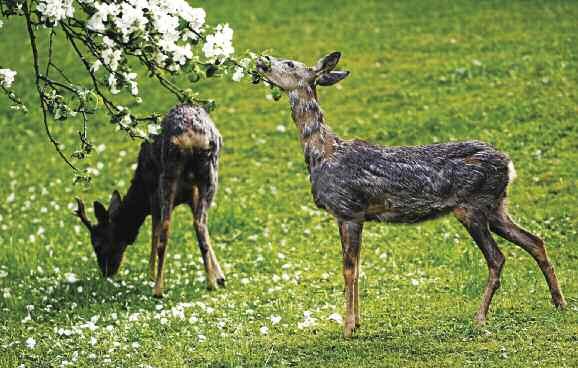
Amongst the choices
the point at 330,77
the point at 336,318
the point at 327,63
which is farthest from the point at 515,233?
the point at 327,63

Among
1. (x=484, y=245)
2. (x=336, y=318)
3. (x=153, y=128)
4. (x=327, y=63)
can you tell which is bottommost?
(x=336, y=318)

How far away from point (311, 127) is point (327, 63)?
2.24ft

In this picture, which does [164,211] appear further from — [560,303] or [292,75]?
[560,303]

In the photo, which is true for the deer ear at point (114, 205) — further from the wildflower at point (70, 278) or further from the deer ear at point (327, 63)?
the deer ear at point (327, 63)

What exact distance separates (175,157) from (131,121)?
331 centimetres

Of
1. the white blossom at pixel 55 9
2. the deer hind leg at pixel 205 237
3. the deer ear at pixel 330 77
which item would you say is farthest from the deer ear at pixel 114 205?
the white blossom at pixel 55 9

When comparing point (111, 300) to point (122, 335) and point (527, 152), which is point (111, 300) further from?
point (527, 152)

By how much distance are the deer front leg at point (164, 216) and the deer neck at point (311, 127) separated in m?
2.94

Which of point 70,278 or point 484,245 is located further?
point 70,278

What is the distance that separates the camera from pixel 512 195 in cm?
Result: 1549

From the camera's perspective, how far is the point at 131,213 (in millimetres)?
13641

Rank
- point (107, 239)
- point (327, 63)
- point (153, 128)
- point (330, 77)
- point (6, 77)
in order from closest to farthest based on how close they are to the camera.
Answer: point (6, 77) → point (153, 128) → point (327, 63) → point (330, 77) → point (107, 239)

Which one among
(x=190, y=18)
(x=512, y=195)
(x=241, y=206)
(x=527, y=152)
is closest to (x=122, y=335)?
(x=190, y=18)

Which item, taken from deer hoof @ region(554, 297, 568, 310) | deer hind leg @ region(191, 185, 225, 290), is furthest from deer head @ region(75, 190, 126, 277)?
deer hoof @ region(554, 297, 568, 310)
